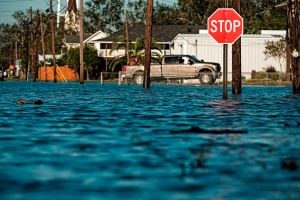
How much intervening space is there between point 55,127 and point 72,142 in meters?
3.22

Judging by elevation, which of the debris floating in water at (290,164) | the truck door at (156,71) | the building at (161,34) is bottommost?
the debris floating in water at (290,164)

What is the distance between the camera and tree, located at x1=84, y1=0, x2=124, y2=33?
472 ft

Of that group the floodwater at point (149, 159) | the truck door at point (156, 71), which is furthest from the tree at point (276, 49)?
the floodwater at point (149, 159)

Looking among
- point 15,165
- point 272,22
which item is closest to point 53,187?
point 15,165

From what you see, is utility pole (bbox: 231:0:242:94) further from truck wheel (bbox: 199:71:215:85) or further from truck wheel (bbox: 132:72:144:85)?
truck wheel (bbox: 132:72:144:85)

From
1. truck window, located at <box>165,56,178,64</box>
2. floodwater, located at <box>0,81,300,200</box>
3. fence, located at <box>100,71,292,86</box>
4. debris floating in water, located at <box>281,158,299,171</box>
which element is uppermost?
truck window, located at <box>165,56,178,64</box>

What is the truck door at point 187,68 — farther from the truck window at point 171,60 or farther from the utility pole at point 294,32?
the utility pole at point 294,32

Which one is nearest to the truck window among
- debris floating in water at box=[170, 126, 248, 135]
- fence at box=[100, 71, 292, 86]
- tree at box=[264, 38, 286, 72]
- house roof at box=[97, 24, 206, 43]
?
fence at box=[100, 71, 292, 86]

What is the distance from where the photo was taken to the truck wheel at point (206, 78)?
55397mm

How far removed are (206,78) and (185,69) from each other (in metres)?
1.60

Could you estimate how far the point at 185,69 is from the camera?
56.2 m

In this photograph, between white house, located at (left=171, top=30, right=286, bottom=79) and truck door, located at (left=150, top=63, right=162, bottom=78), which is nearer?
truck door, located at (left=150, top=63, right=162, bottom=78)

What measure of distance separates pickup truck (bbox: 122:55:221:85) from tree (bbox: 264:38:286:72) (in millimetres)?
18032

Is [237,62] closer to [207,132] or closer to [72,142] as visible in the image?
[207,132]
